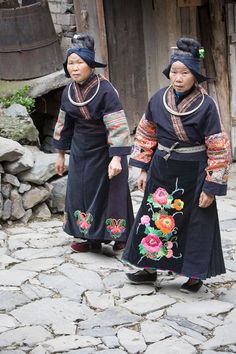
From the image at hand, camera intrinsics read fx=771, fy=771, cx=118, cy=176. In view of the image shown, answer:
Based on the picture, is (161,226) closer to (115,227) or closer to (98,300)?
(98,300)

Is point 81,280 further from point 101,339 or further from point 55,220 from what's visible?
point 55,220

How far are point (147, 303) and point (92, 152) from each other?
4.46 feet

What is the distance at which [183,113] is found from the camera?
195 inches

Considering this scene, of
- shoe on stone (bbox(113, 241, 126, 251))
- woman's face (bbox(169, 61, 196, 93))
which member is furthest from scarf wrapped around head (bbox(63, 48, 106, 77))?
shoe on stone (bbox(113, 241, 126, 251))

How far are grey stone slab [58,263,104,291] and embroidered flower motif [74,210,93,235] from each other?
30 centimetres

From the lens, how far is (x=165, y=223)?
Result: 16.9ft

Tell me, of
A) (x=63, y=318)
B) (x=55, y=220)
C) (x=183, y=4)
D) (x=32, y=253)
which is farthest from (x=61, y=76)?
(x=63, y=318)

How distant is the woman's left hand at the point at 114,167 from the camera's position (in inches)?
223

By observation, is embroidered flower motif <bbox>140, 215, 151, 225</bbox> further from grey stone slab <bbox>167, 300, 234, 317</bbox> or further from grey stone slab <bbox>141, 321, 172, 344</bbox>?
grey stone slab <bbox>141, 321, 172, 344</bbox>

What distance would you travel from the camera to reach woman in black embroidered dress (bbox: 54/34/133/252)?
5.68 m

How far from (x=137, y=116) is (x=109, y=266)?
4.12m

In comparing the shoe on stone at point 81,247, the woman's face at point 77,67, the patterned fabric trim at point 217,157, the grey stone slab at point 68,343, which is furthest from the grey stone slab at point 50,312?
the woman's face at point 77,67

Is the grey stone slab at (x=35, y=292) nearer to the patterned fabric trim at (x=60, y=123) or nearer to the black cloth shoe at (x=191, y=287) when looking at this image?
the black cloth shoe at (x=191, y=287)

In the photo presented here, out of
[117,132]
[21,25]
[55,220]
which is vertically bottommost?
[55,220]
